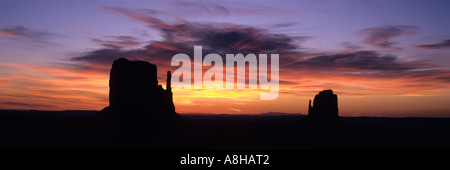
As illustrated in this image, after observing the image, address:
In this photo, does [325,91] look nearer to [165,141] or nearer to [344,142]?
[344,142]

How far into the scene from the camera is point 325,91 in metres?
103

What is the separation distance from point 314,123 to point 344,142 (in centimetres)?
1109

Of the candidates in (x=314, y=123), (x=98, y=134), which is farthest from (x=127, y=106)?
(x=314, y=123)

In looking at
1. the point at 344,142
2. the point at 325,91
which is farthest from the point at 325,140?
the point at 325,91

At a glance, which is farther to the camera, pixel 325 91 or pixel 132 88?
pixel 325 91

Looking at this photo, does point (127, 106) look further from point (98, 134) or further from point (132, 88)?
point (98, 134)

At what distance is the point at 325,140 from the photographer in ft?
333

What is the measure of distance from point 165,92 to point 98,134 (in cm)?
1784
